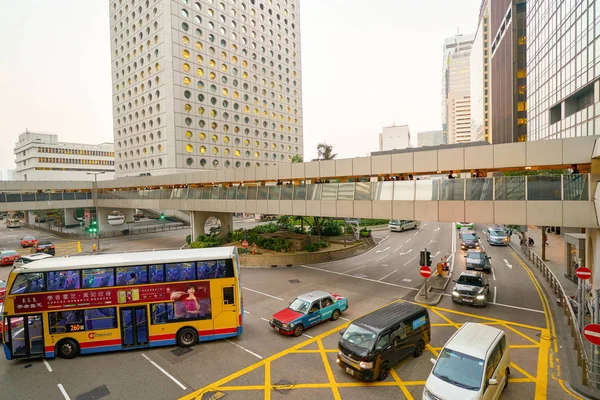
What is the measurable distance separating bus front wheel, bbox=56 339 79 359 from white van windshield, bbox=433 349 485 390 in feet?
42.5

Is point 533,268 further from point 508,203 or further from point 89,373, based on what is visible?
point 89,373

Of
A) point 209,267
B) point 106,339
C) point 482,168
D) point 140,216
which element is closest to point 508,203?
point 482,168

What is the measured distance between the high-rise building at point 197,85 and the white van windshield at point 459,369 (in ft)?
185

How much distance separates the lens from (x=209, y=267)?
1291 cm

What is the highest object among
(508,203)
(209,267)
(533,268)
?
(508,203)

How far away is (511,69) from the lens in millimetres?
75562

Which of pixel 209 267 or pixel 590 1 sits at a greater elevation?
pixel 590 1

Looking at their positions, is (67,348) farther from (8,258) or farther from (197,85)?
(197,85)

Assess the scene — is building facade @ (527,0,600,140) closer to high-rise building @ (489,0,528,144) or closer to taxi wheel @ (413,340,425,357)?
high-rise building @ (489,0,528,144)

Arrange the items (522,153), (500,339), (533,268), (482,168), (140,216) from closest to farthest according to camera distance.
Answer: (500,339) < (522,153) < (482,168) < (533,268) < (140,216)

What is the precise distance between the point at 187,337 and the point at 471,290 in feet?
47.4

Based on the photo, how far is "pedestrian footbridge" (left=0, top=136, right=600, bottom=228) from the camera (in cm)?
1445

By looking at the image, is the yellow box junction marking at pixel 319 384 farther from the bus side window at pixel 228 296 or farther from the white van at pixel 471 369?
the bus side window at pixel 228 296

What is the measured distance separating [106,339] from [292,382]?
7.52m
